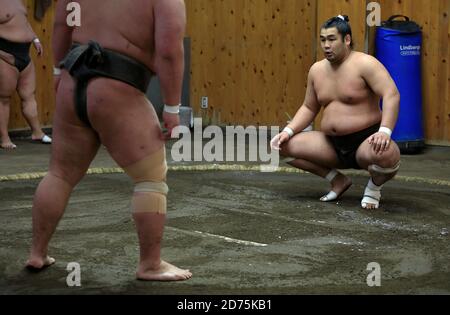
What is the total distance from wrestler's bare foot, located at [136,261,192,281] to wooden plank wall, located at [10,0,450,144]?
3.55 meters

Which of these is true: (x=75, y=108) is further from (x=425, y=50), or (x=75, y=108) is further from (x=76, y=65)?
(x=425, y=50)

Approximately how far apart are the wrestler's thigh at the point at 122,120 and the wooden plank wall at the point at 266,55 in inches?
140

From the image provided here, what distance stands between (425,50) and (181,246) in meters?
3.39

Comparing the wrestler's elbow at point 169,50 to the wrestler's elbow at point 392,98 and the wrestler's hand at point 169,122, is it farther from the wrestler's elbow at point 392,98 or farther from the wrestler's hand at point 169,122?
the wrestler's elbow at point 392,98

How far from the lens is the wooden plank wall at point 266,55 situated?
568cm

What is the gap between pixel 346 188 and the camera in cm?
381

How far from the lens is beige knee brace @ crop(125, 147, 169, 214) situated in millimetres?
2338

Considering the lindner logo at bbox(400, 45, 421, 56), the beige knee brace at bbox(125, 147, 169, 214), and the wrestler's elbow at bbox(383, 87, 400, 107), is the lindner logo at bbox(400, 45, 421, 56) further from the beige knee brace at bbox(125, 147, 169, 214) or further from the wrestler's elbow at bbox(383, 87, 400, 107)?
the beige knee brace at bbox(125, 147, 169, 214)

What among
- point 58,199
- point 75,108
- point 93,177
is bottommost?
point 93,177

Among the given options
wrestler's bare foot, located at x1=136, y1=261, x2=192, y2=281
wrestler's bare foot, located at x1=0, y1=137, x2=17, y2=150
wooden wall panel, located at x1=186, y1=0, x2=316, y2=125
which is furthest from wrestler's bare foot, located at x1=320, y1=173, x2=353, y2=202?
wrestler's bare foot, located at x1=0, y1=137, x2=17, y2=150

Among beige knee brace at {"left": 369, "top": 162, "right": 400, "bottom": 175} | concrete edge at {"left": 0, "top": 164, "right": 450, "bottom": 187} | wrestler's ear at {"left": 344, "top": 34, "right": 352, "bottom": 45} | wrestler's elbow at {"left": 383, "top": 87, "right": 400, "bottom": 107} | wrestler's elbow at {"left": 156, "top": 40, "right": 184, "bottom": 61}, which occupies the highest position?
wrestler's elbow at {"left": 156, "top": 40, "right": 184, "bottom": 61}

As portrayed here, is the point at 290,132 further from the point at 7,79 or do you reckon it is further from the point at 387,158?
the point at 7,79

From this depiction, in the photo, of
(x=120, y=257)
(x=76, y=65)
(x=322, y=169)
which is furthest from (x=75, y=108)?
(x=322, y=169)

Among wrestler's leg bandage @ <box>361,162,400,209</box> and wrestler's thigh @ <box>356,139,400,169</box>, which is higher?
wrestler's thigh @ <box>356,139,400,169</box>
